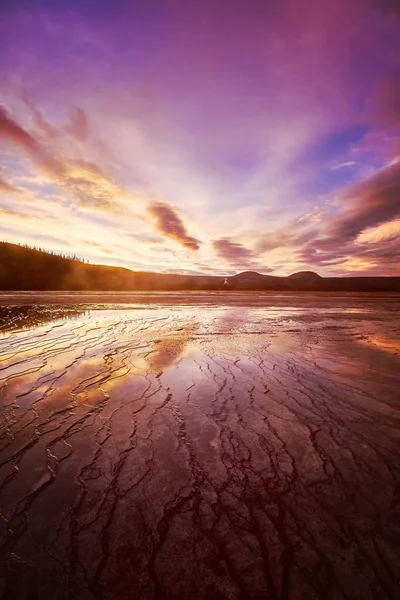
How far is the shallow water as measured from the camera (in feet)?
6.33

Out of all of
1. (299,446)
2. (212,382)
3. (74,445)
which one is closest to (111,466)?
(74,445)

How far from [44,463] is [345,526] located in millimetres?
3272

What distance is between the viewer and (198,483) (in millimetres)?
2832

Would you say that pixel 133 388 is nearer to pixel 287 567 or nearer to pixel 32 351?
pixel 287 567

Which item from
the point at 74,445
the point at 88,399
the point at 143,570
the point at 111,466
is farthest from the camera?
the point at 88,399

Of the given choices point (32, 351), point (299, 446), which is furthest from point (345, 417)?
point (32, 351)

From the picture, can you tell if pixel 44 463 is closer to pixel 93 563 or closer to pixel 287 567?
pixel 93 563

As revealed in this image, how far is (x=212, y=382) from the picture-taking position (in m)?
5.68

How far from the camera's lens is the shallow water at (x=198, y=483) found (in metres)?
1.93

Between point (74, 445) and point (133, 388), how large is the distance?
5.93 ft

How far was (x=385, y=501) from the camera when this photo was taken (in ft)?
8.54

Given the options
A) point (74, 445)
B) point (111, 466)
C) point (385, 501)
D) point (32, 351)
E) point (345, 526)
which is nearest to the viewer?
point (345, 526)

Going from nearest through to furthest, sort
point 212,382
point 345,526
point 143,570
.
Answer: point 143,570, point 345,526, point 212,382

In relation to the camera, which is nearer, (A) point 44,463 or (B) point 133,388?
(A) point 44,463
